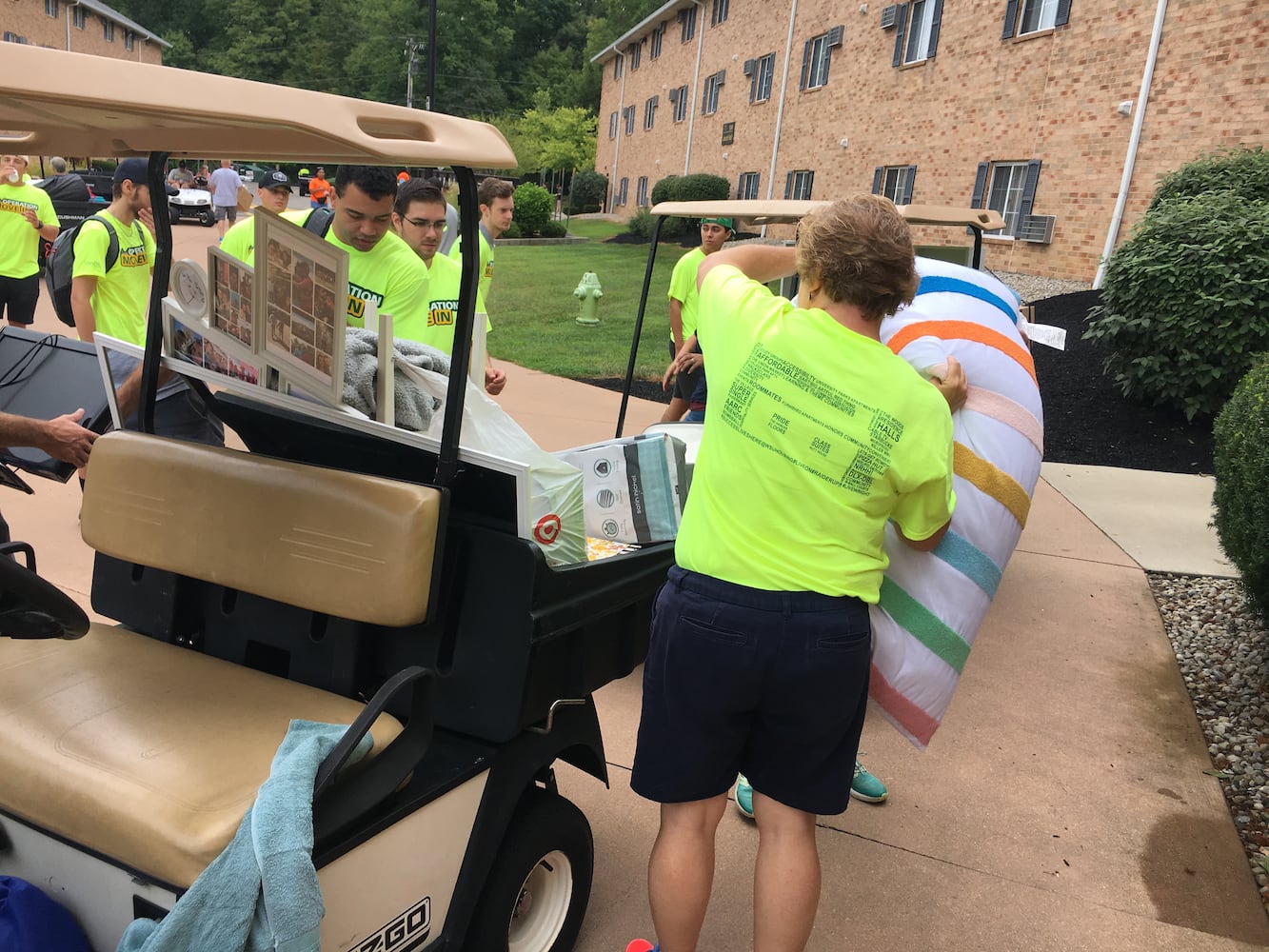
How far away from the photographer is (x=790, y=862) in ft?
6.85

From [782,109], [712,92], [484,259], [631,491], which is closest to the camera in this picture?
[631,491]

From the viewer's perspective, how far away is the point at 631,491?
304cm

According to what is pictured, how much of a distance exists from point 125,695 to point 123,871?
49 centimetres

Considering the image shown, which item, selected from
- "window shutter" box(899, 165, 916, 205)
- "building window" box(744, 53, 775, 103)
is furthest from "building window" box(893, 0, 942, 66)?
"building window" box(744, 53, 775, 103)

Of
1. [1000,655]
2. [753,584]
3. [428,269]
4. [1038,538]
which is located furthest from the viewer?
[1038,538]

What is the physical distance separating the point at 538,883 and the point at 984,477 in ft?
4.87

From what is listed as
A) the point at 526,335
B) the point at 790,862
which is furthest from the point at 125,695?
the point at 526,335

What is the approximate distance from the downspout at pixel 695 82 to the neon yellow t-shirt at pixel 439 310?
28.7 meters

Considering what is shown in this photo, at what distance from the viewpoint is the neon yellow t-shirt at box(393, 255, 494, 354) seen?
12.0 ft

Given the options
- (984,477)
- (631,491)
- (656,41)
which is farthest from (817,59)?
(984,477)

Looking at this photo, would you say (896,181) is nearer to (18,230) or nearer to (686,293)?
(686,293)

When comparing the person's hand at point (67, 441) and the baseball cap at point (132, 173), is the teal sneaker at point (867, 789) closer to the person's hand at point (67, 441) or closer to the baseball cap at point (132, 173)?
the person's hand at point (67, 441)

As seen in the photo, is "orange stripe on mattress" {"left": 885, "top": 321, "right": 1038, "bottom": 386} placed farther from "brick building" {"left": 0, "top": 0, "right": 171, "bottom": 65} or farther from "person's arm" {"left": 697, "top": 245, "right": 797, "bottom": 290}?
"brick building" {"left": 0, "top": 0, "right": 171, "bottom": 65}

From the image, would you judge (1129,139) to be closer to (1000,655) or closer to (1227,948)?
(1000,655)
